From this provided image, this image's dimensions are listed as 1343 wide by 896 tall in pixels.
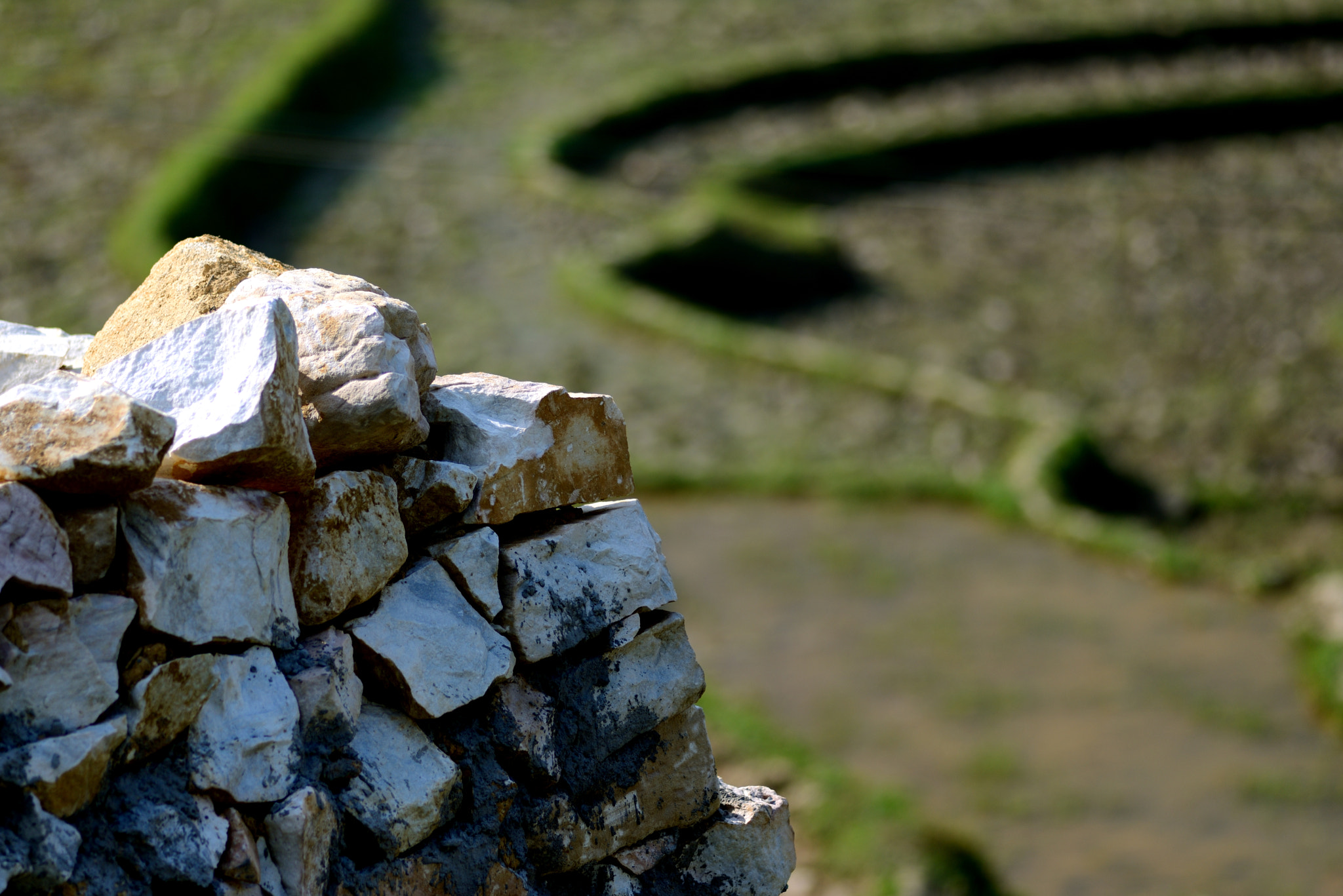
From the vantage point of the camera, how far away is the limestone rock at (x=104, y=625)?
1.67 metres

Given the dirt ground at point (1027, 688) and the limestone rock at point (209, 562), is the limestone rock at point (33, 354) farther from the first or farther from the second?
the dirt ground at point (1027, 688)

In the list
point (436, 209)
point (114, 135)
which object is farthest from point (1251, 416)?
point (114, 135)

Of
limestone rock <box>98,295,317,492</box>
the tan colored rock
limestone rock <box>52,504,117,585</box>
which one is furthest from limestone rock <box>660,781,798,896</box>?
the tan colored rock

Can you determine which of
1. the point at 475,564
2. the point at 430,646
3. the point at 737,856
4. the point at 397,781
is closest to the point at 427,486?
the point at 475,564

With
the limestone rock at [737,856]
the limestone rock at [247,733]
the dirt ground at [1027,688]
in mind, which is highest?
the limestone rock at [247,733]

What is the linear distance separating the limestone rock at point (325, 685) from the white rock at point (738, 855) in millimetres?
745

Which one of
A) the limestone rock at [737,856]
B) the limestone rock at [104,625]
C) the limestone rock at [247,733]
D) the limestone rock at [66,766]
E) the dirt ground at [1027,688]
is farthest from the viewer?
the dirt ground at [1027,688]

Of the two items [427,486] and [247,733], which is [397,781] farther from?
[427,486]

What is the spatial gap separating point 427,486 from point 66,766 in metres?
0.69

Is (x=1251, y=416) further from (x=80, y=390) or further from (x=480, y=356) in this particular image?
(x=80, y=390)

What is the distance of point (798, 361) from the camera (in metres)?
10.7

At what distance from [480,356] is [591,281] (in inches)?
68.4

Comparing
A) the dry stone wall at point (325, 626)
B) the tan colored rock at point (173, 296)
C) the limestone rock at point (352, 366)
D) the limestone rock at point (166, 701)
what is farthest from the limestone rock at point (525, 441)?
the limestone rock at point (166, 701)

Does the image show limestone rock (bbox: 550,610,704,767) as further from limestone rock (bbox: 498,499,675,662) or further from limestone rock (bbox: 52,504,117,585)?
limestone rock (bbox: 52,504,117,585)
